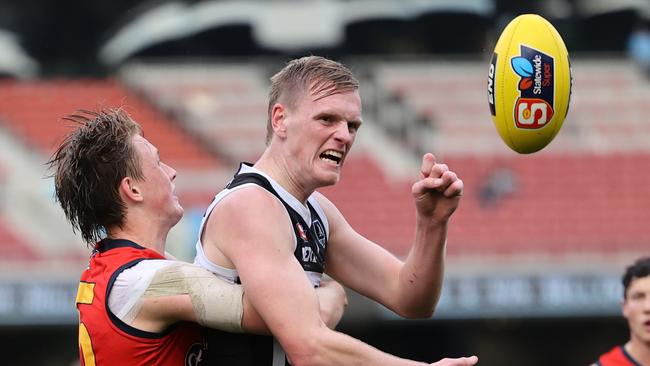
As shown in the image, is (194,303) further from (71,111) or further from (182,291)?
(71,111)

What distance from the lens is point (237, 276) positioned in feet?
14.9

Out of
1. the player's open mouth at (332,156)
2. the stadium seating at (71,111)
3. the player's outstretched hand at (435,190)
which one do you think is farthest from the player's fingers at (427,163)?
the stadium seating at (71,111)

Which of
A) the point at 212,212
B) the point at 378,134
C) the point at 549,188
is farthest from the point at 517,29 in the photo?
the point at 378,134

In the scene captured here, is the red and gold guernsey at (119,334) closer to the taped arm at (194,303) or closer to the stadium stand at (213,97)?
the taped arm at (194,303)

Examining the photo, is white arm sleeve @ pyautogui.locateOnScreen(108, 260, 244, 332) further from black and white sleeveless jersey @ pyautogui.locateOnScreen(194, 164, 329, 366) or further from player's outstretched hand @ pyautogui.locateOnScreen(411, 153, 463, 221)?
player's outstretched hand @ pyautogui.locateOnScreen(411, 153, 463, 221)

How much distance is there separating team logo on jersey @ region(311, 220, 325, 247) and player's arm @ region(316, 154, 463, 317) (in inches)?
6.9

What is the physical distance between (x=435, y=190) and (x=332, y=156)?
0.44m

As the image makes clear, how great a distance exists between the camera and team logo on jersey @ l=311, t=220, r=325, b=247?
15.7 ft

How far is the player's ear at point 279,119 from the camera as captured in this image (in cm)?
463

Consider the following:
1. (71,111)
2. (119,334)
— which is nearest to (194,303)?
(119,334)

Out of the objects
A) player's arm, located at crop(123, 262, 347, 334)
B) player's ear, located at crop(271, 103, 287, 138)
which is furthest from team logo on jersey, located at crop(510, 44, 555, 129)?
player's arm, located at crop(123, 262, 347, 334)

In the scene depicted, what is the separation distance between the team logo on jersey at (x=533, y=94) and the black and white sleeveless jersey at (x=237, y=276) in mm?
1171

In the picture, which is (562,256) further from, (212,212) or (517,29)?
(212,212)

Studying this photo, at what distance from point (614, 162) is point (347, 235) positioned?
13.3 meters
